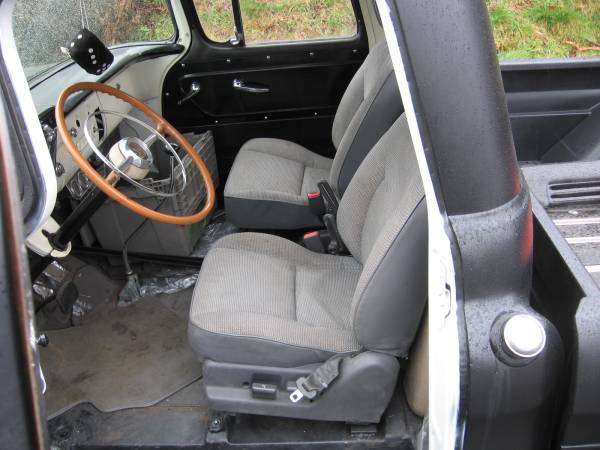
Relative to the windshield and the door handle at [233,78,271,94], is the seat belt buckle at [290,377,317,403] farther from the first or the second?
the door handle at [233,78,271,94]

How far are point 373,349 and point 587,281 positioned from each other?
46 centimetres

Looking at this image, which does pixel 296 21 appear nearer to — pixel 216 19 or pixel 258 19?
pixel 258 19

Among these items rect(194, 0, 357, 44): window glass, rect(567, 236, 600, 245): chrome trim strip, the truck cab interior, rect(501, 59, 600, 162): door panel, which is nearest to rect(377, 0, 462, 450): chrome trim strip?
the truck cab interior

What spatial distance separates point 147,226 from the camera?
2193 millimetres

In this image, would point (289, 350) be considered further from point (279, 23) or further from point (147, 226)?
point (279, 23)

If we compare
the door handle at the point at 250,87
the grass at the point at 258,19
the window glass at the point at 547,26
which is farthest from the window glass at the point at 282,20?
the window glass at the point at 547,26

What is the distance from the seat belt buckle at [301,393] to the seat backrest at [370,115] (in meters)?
0.85

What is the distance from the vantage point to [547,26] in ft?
14.8

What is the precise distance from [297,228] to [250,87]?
79 cm

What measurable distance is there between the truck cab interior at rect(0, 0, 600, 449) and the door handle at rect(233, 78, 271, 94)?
14 millimetres

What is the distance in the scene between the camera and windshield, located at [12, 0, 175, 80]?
1625mm

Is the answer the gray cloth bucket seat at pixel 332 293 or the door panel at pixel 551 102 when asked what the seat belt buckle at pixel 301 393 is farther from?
the door panel at pixel 551 102

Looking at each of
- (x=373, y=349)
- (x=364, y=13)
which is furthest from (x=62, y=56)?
(x=373, y=349)

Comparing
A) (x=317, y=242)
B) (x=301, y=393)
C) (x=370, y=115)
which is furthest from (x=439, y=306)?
(x=370, y=115)
